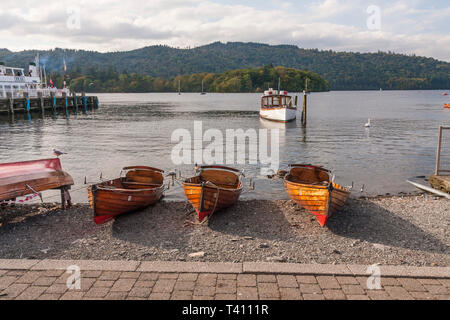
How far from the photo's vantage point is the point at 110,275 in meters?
6.15

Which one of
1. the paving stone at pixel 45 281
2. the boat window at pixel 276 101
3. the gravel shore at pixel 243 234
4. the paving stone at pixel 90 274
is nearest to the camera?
the paving stone at pixel 45 281

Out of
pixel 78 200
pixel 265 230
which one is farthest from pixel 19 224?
pixel 265 230

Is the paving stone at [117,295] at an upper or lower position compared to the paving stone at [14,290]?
lower

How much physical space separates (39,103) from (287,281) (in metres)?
69.1

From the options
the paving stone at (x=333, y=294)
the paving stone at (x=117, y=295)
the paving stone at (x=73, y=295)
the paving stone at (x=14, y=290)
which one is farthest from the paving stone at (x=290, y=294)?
the paving stone at (x=14, y=290)

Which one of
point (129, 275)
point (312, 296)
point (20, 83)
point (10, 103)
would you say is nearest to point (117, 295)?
point (129, 275)

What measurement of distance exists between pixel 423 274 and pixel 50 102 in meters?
74.5

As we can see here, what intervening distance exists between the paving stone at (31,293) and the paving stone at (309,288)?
4054 mm

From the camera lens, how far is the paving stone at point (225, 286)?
18.7 feet

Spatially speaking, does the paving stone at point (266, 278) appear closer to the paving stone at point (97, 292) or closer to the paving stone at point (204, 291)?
the paving stone at point (204, 291)

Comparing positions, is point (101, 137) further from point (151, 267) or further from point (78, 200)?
point (151, 267)

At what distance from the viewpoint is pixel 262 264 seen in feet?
21.3

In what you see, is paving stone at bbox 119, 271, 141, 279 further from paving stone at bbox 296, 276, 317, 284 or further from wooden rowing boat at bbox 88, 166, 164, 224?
wooden rowing boat at bbox 88, 166, 164, 224

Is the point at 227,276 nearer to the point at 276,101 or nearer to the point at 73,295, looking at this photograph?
the point at 73,295
